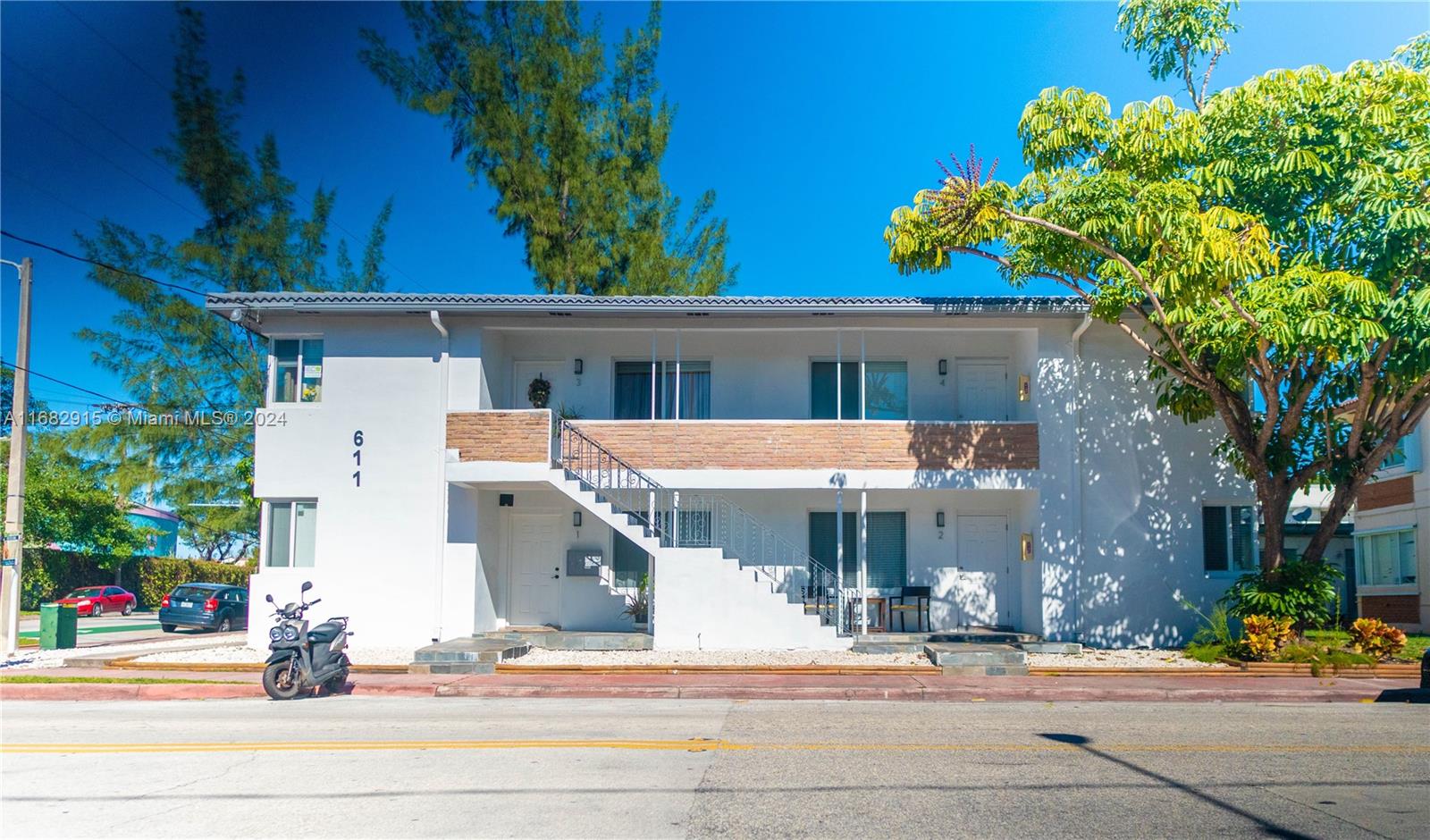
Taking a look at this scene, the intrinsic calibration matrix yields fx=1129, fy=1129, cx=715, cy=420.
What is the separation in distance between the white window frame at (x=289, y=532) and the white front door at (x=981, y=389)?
1219 centimetres

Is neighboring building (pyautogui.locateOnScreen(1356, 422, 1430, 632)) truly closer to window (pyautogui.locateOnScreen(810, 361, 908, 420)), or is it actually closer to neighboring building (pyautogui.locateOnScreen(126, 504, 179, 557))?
window (pyautogui.locateOnScreen(810, 361, 908, 420))

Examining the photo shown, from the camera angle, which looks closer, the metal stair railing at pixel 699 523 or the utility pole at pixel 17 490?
the utility pole at pixel 17 490

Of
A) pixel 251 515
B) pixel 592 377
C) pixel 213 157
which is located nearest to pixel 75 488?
pixel 251 515

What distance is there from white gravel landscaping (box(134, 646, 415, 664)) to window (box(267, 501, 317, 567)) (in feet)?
5.33

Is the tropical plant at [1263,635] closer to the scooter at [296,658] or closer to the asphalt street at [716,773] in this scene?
the asphalt street at [716,773]

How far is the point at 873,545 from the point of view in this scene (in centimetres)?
2183

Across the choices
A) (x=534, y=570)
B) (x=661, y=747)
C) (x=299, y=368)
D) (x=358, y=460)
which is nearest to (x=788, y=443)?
(x=534, y=570)

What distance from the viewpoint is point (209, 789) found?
26.6 feet

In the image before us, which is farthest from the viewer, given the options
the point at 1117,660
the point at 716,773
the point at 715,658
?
the point at 715,658

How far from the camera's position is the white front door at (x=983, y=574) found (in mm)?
21500

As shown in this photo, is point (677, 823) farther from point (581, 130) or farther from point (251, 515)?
point (251, 515)

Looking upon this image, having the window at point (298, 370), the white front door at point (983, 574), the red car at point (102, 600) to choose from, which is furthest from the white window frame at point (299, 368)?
the red car at point (102, 600)

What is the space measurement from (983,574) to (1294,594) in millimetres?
5743

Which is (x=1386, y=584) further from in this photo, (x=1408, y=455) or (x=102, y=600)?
(x=102, y=600)
